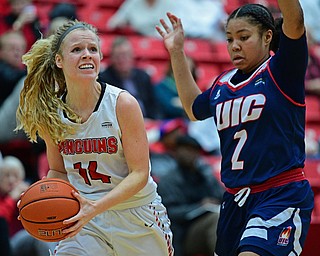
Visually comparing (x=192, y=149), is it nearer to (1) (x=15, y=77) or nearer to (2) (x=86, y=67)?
(1) (x=15, y=77)

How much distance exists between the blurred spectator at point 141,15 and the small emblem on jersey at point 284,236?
659cm

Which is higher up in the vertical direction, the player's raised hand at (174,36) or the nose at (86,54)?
the player's raised hand at (174,36)

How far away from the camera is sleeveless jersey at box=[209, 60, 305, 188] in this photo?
4.41m

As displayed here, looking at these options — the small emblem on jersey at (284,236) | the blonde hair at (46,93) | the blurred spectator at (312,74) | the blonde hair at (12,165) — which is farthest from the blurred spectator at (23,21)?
the small emblem on jersey at (284,236)

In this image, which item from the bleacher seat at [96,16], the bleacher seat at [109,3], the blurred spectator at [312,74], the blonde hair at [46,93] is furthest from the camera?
the bleacher seat at [109,3]

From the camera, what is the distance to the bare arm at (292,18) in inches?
166

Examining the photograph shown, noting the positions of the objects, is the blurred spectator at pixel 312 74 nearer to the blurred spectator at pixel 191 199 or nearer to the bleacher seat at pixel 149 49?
the bleacher seat at pixel 149 49

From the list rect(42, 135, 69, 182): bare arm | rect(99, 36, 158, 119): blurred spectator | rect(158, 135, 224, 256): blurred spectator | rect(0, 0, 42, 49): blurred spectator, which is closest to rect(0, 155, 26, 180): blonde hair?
rect(158, 135, 224, 256): blurred spectator

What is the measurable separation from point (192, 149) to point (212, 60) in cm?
340

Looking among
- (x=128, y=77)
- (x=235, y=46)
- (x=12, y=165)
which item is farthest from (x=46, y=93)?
(x=128, y=77)

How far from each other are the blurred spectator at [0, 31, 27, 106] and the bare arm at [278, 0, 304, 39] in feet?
14.2

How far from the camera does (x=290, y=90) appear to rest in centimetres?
442

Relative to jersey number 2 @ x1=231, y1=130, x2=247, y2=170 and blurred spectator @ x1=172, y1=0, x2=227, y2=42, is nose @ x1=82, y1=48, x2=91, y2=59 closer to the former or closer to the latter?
jersey number 2 @ x1=231, y1=130, x2=247, y2=170

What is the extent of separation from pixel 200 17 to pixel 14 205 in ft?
15.7
